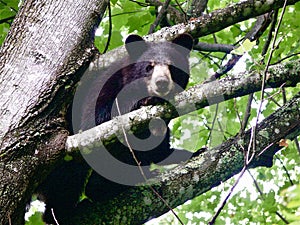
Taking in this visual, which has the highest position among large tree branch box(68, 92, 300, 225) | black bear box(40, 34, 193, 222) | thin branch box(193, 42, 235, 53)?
thin branch box(193, 42, 235, 53)

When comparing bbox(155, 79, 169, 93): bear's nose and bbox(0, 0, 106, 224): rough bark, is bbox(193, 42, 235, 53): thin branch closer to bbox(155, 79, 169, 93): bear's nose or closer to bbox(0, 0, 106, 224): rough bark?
bbox(155, 79, 169, 93): bear's nose

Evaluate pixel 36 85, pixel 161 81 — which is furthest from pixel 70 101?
pixel 161 81

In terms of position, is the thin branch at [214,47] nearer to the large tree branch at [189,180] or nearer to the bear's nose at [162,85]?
the bear's nose at [162,85]

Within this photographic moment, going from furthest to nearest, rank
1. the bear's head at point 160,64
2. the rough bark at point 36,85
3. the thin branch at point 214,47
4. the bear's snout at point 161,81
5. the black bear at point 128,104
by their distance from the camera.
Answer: the thin branch at point 214,47 → the bear's head at point 160,64 → the bear's snout at point 161,81 → the black bear at point 128,104 → the rough bark at point 36,85

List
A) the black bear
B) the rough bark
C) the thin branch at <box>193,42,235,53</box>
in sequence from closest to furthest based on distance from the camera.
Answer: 1. the rough bark
2. the black bear
3. the thin branch at <box>193,42,235,53</box>

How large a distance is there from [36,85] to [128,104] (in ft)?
5.66

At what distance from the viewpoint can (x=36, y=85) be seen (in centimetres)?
338

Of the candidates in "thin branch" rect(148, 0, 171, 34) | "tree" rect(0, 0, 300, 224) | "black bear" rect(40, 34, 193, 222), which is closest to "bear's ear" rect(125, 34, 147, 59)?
"black bear" rect(40, 34, 193, 222)

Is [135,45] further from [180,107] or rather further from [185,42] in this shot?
[180,107]

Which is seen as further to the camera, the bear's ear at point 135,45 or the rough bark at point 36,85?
the bear's ear at point 135,45

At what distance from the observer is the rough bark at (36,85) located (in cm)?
313

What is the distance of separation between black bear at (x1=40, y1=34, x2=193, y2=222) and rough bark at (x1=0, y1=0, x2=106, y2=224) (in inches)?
27.9

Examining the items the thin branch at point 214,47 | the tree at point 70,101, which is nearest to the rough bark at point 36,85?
the tree at point 70,101

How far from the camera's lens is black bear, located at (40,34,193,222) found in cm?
443
